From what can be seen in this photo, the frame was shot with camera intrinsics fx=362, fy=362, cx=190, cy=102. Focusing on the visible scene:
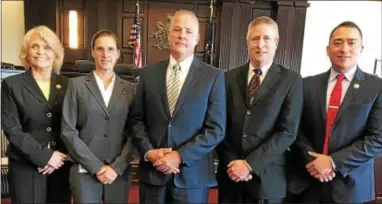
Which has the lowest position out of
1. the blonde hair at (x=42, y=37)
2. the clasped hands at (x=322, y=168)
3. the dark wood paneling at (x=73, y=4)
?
the clasped hands at (x=322, y=168)

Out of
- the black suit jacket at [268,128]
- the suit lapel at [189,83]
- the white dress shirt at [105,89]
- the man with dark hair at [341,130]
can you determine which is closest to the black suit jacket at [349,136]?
the man with dark hair at [341,130]

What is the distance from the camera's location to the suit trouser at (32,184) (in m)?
2.02

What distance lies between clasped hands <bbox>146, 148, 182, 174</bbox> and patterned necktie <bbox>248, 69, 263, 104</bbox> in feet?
1.72

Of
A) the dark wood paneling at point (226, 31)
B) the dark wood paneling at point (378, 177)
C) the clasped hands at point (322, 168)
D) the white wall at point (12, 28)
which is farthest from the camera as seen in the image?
the dark wood paneling at point (226, 31)

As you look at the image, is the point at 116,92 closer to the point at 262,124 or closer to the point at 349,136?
the point at 262,124

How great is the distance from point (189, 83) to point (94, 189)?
2.51ft

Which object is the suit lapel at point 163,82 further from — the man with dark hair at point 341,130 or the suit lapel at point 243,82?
the man with dark hair at point 341,130

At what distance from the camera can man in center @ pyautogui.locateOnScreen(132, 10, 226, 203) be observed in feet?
6.20

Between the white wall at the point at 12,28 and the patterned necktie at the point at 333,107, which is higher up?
the white wall at the point at 12,28

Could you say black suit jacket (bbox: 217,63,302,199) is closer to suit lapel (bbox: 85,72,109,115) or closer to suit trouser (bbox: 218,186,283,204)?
suit trouser (bbox: 218,186,283,204)

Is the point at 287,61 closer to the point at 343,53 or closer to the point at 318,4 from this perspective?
the point at 318,4

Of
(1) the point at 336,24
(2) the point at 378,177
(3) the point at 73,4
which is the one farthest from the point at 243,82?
(1) the point at 336,24

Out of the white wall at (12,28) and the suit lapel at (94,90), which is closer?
the suit lapel at (94,90)

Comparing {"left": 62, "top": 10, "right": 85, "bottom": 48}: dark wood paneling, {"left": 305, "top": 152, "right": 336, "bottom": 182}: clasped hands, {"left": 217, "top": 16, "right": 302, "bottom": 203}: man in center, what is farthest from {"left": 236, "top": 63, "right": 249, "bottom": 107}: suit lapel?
{"left": 62, "top": 10, "right": 85, "bottom": 48}: dark wood paneling
